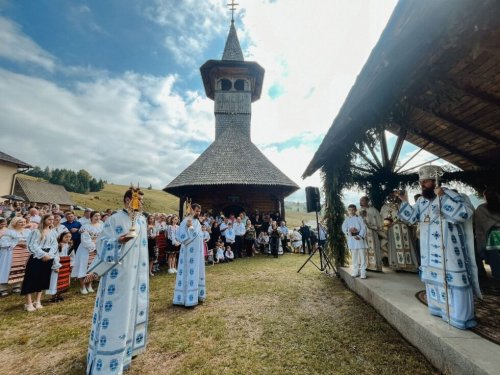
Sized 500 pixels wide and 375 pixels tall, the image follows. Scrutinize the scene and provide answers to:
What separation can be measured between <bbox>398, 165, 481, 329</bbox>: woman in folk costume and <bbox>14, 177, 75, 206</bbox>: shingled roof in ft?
179

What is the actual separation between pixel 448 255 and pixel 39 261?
7493 mm

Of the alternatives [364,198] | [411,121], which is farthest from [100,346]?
[411,121]

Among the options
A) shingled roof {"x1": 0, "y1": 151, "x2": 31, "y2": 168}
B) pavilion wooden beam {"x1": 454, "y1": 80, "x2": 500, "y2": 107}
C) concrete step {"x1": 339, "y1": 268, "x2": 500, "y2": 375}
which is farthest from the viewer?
shingled roof {"x1": 0, "y1": 151, "x2": 31, "y2": 168}

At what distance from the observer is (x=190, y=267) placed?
5121mm

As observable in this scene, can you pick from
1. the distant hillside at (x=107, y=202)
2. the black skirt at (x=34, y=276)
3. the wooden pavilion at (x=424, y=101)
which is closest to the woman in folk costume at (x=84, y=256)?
the black skirt at (x=34, y=276)

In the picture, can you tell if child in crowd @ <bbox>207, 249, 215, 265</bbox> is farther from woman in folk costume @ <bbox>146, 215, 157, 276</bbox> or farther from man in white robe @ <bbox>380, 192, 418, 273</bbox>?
man in white robe @ <bbox>380, 192, 418, 273</bbox>

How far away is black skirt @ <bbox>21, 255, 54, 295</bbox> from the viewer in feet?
16.6

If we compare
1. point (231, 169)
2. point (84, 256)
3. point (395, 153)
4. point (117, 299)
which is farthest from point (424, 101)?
point (231, 169)

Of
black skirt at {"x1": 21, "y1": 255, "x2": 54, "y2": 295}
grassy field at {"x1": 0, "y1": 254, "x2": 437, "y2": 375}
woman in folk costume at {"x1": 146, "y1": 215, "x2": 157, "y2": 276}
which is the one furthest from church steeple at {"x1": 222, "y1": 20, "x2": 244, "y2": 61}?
grassy field at {"x1": 0, "y1": 254, "x2": 437, "y2": 375}

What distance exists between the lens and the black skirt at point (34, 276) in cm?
507

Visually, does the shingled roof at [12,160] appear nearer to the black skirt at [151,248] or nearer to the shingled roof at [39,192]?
the shingled roof at [39,192]

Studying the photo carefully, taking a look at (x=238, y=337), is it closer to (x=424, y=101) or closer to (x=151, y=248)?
(x=424, y=101)

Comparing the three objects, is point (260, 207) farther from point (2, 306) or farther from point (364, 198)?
point (2, 306)

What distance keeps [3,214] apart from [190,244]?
526 inches
